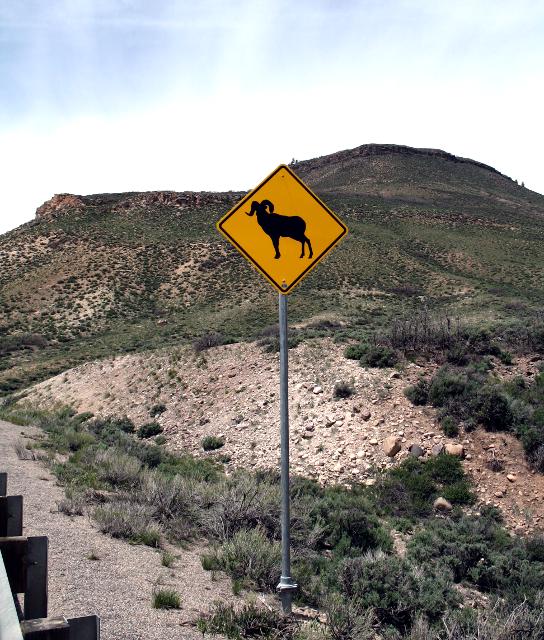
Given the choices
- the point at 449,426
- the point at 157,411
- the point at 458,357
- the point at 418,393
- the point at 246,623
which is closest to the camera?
the point at 246,623

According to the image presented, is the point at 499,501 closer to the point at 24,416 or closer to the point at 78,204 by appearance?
the point at 24,416

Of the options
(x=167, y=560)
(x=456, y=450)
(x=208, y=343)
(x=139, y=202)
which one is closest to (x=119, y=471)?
(x=167, y=560)

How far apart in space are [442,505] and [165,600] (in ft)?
21.5

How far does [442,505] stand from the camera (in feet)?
32.8

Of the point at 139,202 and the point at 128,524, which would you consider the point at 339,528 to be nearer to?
Result: the point at 128,524

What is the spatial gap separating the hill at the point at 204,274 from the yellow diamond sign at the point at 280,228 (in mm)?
20955

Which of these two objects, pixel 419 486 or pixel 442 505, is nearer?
pixel 442 505

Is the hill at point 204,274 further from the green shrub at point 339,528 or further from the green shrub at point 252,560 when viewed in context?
the green shrub at point 252,560

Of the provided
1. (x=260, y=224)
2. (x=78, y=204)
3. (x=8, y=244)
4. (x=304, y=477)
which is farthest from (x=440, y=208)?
(x=260, y=224)

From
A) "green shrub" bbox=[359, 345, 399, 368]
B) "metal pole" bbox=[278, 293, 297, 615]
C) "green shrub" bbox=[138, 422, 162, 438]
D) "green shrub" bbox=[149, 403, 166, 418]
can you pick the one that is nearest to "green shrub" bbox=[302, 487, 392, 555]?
"metal pole" bbox=[278, 293, 297, 615]

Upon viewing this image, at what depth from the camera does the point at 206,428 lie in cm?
1488

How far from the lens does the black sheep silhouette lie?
15.8ft

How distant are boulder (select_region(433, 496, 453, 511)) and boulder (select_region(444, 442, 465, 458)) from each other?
1.26 m

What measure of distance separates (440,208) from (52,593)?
7123 centimetres
